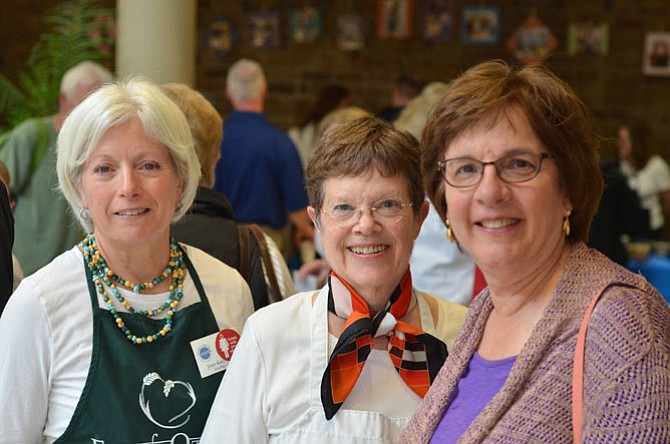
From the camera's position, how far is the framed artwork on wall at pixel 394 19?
364 inches

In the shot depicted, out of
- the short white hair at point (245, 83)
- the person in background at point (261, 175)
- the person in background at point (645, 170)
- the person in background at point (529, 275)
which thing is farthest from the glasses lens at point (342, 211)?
the person in background at point (645, 170)

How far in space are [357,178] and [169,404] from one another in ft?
2.28

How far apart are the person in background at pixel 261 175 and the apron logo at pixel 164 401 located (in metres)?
3.22

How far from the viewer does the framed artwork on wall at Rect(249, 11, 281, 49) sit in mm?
9430

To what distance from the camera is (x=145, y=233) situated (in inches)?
91.3

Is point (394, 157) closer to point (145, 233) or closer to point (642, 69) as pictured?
point (145, 233)

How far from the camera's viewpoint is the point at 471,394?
1.78 m

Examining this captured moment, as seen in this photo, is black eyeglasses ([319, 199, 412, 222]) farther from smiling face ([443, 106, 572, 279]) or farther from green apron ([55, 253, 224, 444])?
green apron ([55, 253, 224, 444])

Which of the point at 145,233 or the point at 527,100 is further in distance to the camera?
the point at 145,233

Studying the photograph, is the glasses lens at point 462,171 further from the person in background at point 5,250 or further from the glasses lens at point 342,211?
the person in background at point 5,250

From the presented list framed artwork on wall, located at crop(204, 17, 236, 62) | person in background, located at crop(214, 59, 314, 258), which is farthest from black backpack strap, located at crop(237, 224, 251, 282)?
framed artwork on wall, located at crop(204, 17, 236, 62)

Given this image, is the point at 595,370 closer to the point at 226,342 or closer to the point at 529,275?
the point at 529,275

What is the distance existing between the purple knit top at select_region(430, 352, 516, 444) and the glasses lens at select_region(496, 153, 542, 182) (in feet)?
1.05

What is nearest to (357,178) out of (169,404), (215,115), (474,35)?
(169,404)
